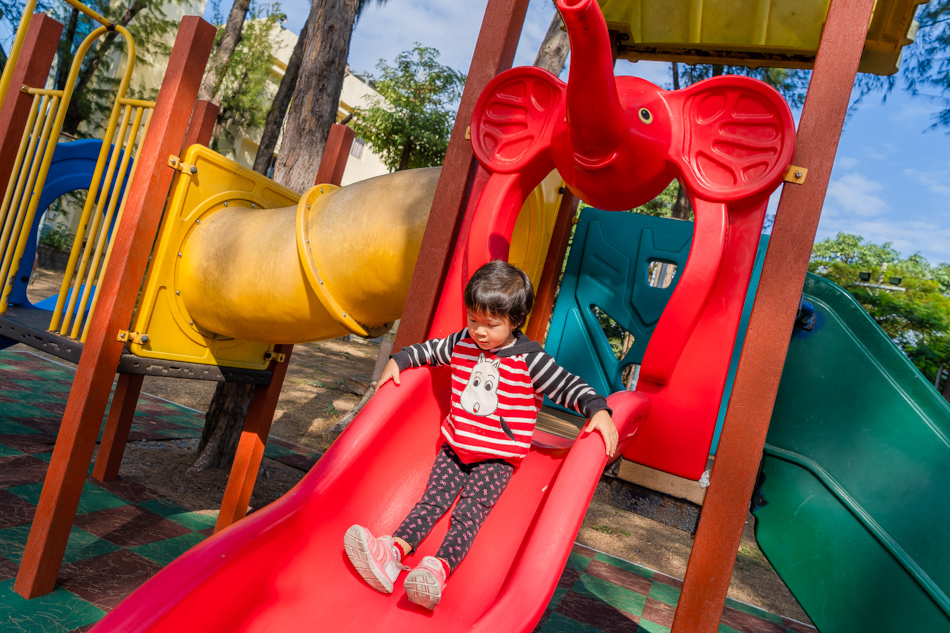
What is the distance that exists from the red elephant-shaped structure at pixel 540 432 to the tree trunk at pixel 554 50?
512cm

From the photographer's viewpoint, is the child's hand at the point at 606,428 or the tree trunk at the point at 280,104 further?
the tree trunk at the point at 280,104

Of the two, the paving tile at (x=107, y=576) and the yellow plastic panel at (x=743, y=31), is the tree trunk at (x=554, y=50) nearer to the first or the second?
the yellow plastic panel at (x=743, y=31)

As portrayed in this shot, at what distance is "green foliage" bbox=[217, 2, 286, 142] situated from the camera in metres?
21.0

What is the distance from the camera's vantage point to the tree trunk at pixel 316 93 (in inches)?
203

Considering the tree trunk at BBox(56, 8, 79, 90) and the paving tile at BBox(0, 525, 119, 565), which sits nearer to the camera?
the paving tile at BBox(0, 525, 119, 565)

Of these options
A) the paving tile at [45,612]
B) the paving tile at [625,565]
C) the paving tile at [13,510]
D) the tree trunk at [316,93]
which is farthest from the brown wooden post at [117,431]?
the paving tile at [625,565]

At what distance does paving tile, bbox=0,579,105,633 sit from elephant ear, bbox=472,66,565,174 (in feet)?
7.90

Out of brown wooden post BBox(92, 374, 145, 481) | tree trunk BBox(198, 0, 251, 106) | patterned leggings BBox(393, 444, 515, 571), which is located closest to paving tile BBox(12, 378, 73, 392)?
brown wooden post BBox(92, 374, 145, 481)

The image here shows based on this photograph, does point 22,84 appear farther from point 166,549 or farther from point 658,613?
point 658,613

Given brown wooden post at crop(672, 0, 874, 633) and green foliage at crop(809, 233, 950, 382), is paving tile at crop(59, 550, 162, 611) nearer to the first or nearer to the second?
brown wooden post at crop(672, 0, 874, 633)

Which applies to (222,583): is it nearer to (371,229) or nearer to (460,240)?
(460,240)

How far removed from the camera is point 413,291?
2.43 metres

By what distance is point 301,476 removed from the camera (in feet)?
17.6

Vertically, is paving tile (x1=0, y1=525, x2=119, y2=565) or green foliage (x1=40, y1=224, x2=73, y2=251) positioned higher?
green foliage (x1=40, y1=224, x2=73, y2=251)
